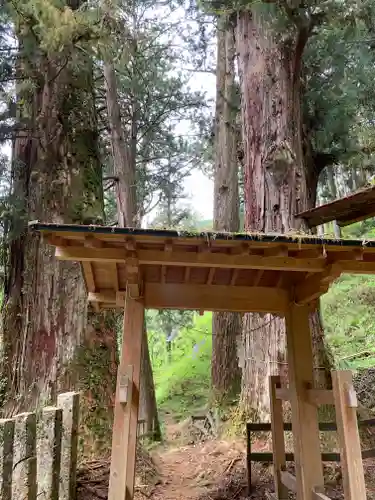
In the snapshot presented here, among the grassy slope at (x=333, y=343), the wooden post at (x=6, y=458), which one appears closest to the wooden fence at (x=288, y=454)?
the wooden post at (x=6, y=458)

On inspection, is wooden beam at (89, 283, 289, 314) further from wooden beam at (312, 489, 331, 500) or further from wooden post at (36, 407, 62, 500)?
wooden beam at (312, 489, 331, 500)

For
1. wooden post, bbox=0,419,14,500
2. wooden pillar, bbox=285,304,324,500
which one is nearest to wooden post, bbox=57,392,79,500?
wooden post, bbox=0,419,14,500

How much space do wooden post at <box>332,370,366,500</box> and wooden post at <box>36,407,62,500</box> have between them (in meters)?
1.94

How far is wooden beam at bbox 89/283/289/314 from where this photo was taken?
153 inches

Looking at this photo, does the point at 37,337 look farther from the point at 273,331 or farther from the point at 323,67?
the point at 323,67

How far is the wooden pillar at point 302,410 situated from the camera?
11.9 feet

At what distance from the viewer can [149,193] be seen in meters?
12.7

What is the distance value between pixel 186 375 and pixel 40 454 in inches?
451

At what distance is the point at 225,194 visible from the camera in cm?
1002

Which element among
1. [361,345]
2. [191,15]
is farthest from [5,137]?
[361,345]

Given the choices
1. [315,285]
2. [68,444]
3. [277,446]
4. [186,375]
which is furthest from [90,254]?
[186,375]

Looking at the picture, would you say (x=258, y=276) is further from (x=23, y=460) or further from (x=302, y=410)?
(x=23, y=460)

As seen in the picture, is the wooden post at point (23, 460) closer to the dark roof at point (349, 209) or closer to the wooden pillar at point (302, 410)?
the wooden pillar at point (302, 410)

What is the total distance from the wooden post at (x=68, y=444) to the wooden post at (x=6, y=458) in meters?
0.85
